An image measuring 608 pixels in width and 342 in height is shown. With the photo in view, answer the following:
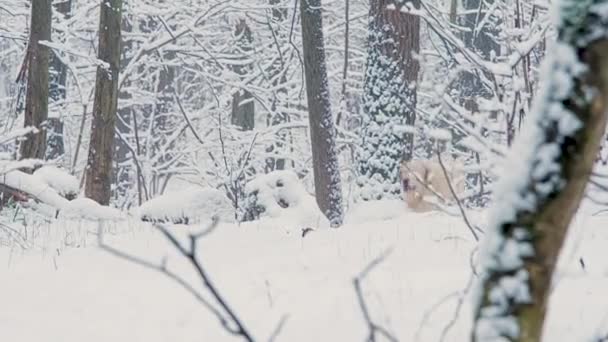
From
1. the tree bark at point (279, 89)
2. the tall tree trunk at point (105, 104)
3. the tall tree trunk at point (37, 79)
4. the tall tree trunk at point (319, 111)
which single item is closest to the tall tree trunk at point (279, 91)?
the tree bark at point (279, 89)

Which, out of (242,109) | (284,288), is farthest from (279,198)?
(242,109)

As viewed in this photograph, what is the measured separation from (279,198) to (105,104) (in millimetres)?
2652

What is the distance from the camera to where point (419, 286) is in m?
3.79

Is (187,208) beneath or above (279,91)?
beneath

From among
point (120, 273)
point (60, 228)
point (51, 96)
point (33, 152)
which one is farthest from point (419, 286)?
point (51, 96)

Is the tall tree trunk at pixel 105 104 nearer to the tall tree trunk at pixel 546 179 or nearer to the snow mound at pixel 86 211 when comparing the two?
the snow mound at pixel 86 211

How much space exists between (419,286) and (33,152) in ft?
24.4

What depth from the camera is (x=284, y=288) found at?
13.2 feet

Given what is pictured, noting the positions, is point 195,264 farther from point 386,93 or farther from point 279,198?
point 386,93

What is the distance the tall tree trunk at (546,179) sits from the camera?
1715 millimetres

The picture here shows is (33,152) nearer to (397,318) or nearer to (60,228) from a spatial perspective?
(60,228)

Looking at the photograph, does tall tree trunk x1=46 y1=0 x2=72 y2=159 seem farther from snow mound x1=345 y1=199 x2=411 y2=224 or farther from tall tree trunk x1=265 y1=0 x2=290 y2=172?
snow mound x1=345 y1=199 x2=411 y2=224

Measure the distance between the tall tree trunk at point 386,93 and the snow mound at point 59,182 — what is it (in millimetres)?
3421

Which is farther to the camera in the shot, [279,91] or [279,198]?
[279,91]
